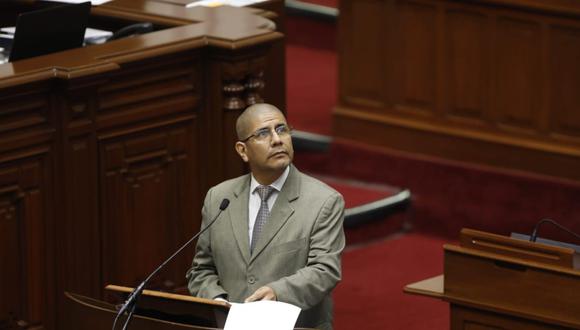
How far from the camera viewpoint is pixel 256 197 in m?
4.56

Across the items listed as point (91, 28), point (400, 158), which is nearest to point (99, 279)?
point (91, 28)

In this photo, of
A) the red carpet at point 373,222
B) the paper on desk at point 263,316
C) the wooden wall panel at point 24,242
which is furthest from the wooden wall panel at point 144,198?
the red carpet at point 373,222

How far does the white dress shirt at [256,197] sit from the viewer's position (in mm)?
4512

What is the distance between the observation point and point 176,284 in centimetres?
567

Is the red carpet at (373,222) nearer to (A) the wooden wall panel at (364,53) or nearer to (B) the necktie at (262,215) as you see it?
(A) the wooden wall panel at (364,53)

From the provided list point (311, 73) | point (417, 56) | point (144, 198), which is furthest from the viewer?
point (311, 73)

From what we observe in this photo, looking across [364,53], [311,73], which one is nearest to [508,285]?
[364,53]

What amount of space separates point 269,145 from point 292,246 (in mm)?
290

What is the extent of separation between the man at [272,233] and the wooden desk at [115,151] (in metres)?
0.78

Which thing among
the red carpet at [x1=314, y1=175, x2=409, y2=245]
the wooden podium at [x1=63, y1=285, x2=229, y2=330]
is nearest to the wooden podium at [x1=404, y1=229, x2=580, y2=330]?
the wooden podium at [x1=63, y1=285, x2=229, y2=330]

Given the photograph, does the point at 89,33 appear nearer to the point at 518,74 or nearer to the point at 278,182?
the point at 278,182

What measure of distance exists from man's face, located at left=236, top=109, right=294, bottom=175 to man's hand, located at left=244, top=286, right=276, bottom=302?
34 cm

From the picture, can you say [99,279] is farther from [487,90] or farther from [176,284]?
[487,90]

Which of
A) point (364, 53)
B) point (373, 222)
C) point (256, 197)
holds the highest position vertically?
point (256, 197)
